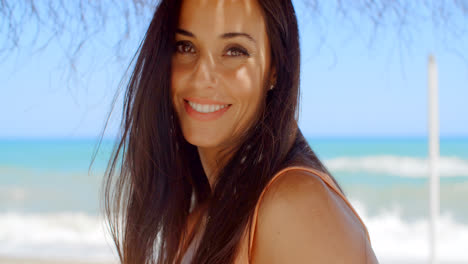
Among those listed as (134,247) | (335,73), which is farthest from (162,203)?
(335,73)

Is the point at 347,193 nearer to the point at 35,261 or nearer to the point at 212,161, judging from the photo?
the point at 35,261

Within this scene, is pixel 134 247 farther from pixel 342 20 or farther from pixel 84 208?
pixel 84 208

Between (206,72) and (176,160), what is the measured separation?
473 mm

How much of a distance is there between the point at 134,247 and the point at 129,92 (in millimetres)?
607

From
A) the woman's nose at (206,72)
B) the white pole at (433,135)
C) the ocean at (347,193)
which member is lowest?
the ocean at (347,193)

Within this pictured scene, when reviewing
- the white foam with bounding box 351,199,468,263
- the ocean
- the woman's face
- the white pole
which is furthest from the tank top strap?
the white foam with bounding box 351,199,468,263

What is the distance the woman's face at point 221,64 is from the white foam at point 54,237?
4.73 metres

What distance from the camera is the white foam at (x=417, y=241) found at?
9.83m

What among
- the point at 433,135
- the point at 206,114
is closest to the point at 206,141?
the point at 206,114

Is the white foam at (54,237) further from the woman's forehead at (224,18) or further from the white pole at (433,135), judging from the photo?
the woman's forehead at (224,18)

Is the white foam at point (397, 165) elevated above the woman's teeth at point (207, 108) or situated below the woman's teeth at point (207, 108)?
below

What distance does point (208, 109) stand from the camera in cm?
167

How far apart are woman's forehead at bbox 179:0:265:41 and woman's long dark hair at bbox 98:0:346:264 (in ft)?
0.13

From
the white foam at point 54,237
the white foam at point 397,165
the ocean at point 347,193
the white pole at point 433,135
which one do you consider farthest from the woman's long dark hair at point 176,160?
the white foam at point 397,165
